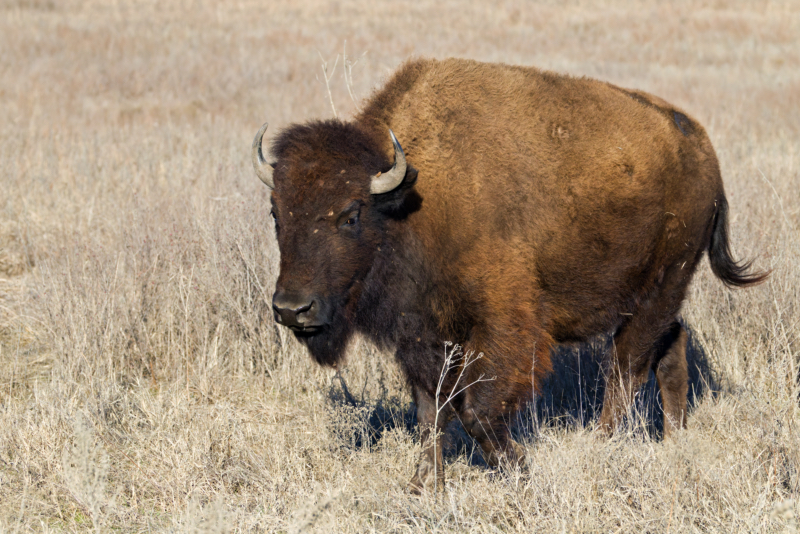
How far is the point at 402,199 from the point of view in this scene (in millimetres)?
3664

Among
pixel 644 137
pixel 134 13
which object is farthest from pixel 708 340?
pixel 134 13

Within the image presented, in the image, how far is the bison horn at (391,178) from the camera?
3.48m

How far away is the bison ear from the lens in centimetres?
357

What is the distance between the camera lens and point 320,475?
397cm

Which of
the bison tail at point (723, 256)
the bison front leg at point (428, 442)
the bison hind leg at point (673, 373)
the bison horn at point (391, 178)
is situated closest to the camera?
the bison horn at point (391, 178)

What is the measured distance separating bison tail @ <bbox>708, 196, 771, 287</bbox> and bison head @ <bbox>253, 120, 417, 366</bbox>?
2463mm

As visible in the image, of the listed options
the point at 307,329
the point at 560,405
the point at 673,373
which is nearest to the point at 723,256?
the point at 673,373

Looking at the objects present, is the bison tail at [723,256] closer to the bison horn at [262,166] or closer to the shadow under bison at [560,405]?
the shadow under bison at [560,405]

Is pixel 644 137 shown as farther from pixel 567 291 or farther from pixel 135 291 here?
pixel 135 291

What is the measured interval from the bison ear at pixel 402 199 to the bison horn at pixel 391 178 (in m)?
0.04

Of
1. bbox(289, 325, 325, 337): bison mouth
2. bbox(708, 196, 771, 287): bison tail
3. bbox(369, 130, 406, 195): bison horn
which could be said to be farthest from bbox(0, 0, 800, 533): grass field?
bbox(369, 130, 406, 195): bison horn

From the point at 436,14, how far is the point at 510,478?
32.1 m

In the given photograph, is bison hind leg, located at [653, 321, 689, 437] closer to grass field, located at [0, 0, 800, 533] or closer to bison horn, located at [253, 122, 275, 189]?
grass field, located at [0, 0, 800, 533]

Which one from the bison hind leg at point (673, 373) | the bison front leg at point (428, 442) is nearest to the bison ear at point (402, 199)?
the bison front leg at point (428, 442)
